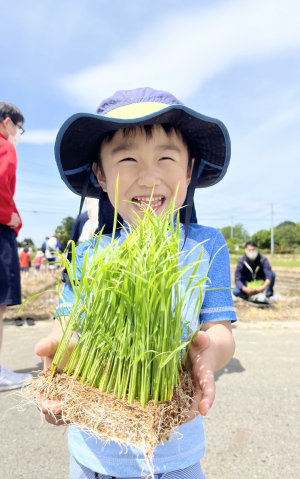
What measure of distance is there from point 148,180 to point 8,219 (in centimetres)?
203

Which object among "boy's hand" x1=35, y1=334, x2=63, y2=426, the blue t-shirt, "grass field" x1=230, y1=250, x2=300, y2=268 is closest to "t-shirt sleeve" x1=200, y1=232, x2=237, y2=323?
the blue t-shirt

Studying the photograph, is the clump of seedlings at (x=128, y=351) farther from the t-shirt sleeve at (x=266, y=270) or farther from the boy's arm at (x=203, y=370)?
the t-shirt sleeve at (x=266, y=270)

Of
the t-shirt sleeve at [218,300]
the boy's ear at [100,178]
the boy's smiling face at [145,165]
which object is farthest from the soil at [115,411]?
the boy's ear at [100,178]

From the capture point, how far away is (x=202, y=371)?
87 centimetres

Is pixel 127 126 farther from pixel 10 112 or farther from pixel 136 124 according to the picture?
pixel 10 112

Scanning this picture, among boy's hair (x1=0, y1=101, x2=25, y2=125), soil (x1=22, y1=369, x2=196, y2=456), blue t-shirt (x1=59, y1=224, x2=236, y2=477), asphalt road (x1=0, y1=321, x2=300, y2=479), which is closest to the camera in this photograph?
soil (x1=22, y1=369, x2=196, y2=456)

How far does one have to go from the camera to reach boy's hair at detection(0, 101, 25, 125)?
2904 millimetres

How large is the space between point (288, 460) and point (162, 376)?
186cm

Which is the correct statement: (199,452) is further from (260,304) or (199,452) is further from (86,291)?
(260,304)

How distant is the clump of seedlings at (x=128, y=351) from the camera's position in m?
0.76

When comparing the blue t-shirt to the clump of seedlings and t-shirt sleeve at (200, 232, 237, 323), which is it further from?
the clump of seedlings

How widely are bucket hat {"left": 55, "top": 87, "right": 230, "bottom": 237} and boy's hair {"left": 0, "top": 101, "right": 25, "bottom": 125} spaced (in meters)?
1.83

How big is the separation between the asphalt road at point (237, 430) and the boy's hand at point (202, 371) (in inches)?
30.1

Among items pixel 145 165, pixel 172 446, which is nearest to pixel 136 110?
pixel 145 165
